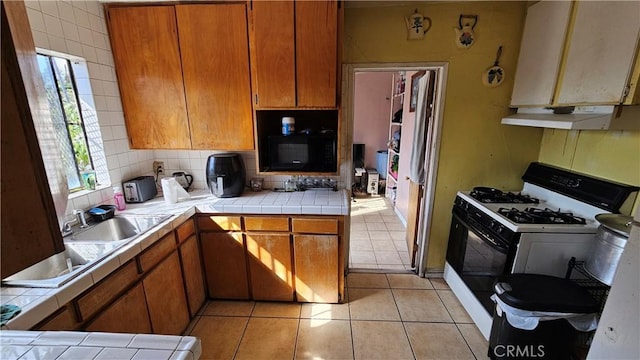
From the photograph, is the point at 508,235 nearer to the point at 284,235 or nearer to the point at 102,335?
the point at 284,235

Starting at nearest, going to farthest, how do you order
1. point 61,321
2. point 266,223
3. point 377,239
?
point 61,321 < point 266,223 < point 377,239

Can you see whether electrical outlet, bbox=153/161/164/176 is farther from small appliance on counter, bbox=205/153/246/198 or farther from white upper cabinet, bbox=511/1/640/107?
white upper cabinet, bbox=511/1/640/107

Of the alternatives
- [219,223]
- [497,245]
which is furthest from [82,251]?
[497,245]

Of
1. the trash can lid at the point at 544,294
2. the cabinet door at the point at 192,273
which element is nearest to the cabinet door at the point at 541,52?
the trash can lid at the point at 544,294

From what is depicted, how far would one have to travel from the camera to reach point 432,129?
2.27 m

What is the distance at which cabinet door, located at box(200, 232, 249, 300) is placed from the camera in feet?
6.64

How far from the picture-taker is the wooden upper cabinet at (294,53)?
175 centimetres

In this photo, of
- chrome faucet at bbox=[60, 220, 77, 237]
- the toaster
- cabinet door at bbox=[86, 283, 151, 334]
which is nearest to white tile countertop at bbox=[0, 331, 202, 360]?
cabinet door at bbox=[86, 283, 151, 334]

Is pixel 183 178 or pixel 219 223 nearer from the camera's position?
pixel 219 223

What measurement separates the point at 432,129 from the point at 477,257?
3.63ft

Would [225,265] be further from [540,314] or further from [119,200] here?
[540,314]

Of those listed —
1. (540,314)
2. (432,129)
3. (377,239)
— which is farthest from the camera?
(377,239)

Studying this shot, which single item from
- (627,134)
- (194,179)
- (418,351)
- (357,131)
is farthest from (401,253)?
(357,131)

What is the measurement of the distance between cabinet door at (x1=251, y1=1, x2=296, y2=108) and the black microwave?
0.29m
